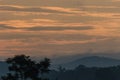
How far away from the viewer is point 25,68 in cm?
8581

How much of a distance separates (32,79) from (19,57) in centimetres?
307

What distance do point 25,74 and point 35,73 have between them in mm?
1417

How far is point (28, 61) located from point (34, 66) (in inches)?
37.1

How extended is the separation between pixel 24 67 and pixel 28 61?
1241 millimetres

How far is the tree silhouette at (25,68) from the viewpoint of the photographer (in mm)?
85375

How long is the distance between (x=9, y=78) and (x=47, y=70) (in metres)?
4.60

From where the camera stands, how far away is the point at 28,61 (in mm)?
86812

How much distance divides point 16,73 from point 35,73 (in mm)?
2311

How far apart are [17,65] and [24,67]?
0.90 m

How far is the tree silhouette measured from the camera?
85.4 m

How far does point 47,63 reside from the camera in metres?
85.3

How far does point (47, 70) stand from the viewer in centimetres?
8562

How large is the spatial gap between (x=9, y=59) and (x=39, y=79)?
4376mm

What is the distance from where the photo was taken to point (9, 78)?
85.2m
